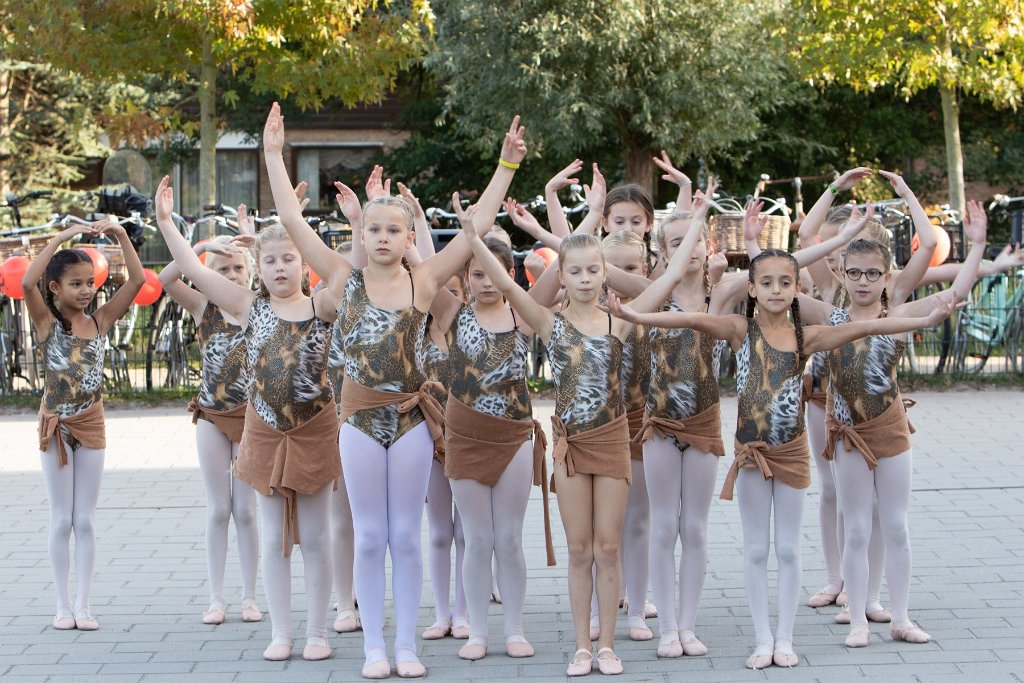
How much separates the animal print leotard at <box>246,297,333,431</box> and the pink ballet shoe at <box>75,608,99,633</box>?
3.90 ft

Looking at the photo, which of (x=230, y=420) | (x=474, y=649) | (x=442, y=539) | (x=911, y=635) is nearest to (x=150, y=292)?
(x=230, y=420)

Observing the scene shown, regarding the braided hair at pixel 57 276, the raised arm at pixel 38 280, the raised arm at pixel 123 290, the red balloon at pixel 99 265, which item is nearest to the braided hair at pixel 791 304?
the raised arm at pixel 123 290

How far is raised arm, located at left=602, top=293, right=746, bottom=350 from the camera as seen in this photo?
4.91 metres

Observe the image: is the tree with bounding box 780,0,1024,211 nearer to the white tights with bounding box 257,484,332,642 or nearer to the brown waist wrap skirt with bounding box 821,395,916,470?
the brown waist wrap skirt with bounding box 821,395,916,470

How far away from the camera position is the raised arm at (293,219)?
5.08 metres

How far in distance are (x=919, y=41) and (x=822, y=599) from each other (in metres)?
11.3

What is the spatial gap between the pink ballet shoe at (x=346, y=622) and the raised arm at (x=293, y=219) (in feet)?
4.66

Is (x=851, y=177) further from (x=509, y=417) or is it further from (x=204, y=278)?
(x=204, y=278)

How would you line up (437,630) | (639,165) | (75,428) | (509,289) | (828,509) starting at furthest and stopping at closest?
1. (639,165)
2. (828,509)
3. (75,428)
4. (437,630)
5. (509,289)

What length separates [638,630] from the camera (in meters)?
5.42

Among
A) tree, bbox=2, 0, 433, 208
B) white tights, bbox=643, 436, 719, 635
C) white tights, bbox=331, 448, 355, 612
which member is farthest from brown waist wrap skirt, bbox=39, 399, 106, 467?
tree, bbox=2, 0, 433, 208

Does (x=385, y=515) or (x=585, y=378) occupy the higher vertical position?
(x=585, y=378)

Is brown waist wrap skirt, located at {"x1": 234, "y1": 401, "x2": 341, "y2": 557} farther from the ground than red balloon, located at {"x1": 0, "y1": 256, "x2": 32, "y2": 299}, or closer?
closer

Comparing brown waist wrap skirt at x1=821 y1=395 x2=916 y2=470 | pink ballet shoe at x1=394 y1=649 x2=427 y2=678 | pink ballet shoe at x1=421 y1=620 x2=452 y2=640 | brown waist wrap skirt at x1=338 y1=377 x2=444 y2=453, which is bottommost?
pink ballet shoe at x1=421 y1=620 x2=452 y2=640
